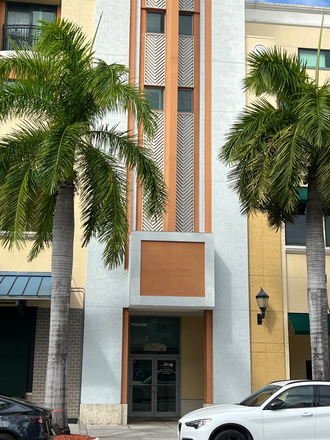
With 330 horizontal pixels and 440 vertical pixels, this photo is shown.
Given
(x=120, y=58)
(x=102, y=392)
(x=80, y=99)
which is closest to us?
(x=80, y=99)

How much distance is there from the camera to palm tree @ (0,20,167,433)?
41.5 ft

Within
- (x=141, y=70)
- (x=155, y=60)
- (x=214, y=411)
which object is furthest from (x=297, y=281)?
(x=214, y=411)

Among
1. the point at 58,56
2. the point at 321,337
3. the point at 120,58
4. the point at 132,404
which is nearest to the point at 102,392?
the point at 132,404

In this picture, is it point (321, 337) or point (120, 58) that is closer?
point (321, 337)

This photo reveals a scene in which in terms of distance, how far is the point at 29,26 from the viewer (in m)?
21.4

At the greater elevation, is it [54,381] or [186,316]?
[186,316]

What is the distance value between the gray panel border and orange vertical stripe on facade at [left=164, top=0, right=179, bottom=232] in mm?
1164

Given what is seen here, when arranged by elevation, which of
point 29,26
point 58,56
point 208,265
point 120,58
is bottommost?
point 208,265

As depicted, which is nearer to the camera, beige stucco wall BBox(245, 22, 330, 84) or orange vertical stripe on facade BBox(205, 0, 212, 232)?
orange vertical stripe on facade BBox(205, 0, 212, 232)

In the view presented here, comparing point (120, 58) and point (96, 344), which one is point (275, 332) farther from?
point (120, 58)

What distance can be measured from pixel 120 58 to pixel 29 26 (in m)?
4.08

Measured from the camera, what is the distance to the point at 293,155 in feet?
42.8

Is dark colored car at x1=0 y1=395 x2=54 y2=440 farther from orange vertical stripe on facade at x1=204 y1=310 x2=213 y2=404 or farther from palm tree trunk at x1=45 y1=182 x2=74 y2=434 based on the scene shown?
orange vertical stripe on facade at x1=204 y1=310 x2=213 y2=404

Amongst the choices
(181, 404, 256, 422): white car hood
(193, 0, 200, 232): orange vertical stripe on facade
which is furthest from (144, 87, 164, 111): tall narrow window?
(181, 404, 256, 422): white car hood
